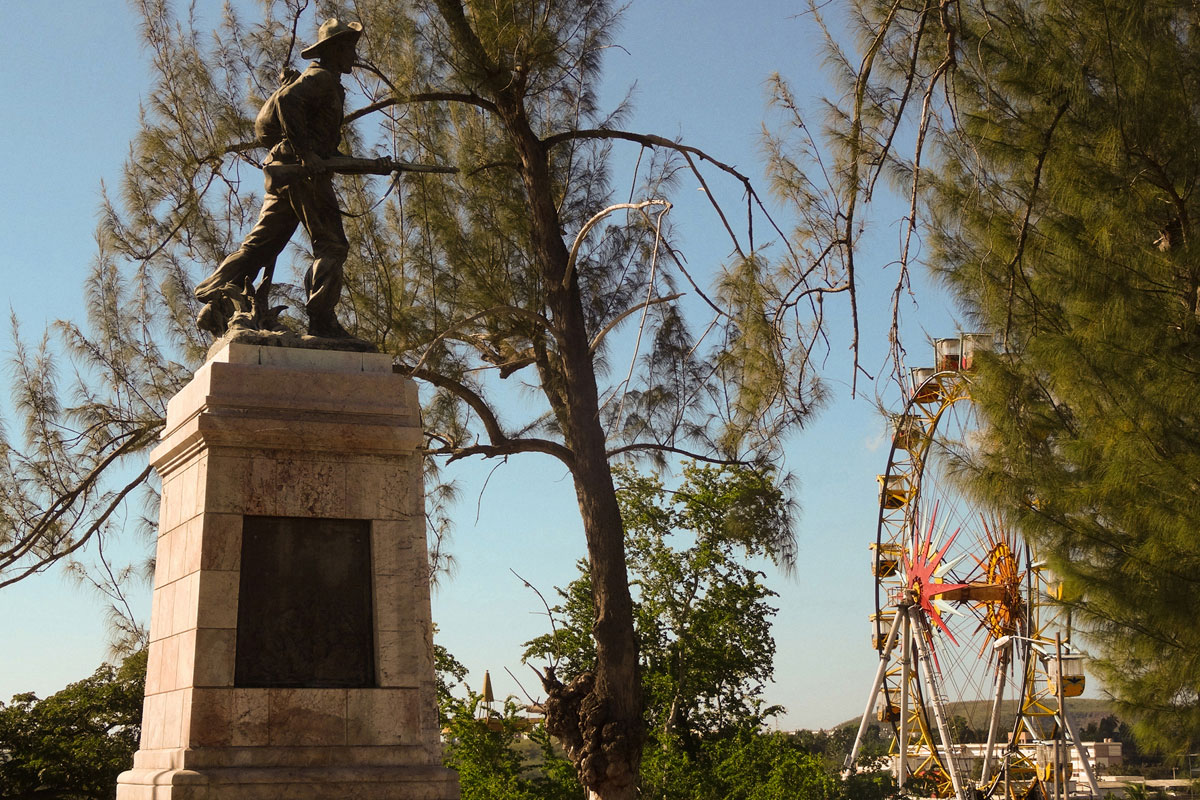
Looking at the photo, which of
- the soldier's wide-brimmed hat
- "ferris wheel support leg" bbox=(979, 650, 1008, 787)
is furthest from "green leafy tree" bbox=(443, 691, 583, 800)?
"ferris wheel support leg" bbox=(979, 650, 1008, 787)

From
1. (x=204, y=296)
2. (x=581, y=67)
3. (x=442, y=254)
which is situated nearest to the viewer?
(x=204, y=296)

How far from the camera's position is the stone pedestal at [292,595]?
5.59m

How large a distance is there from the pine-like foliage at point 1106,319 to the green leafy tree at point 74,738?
10226mm

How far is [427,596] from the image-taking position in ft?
20.2

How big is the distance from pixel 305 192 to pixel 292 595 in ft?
7.00

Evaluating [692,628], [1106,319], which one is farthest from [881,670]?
[1106,319]

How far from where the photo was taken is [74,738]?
1576cm

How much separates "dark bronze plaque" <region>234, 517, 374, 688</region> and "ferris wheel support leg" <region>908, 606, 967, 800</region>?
17685 millimetres

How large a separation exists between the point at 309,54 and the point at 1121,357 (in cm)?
523

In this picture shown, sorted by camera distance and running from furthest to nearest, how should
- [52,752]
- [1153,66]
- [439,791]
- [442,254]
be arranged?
[52,752]
[442,254]
[1153,66]
[439,791]

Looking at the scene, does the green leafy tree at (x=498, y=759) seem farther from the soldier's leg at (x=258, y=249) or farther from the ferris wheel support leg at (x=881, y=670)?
the ferris wheel support leg at (x=881, y=670)

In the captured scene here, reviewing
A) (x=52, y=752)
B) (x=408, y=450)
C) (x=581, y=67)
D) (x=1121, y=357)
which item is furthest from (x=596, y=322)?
(x=52, y=752)

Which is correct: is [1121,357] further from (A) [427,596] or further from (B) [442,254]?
(B) [442,254]

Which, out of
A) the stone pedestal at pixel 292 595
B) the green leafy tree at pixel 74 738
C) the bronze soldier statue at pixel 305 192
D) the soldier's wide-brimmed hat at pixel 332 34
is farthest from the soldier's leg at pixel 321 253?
the green leafy tree at pixel 74 738
